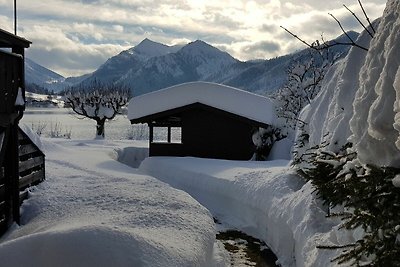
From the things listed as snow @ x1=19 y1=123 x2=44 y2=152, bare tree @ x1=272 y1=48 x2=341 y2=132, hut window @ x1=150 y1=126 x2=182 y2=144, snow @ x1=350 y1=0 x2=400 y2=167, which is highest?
bare tree @ x1=272 y1=48 x2=341 y2=132

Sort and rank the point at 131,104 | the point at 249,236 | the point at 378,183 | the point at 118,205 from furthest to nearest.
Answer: the point at 131,104 → the point at 249,236 → the point at 118,205 → the point at 378,183

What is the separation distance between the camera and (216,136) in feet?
73.4

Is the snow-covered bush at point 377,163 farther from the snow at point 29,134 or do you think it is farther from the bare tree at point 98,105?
the bare tree at point 98,105

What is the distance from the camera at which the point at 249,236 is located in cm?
1176

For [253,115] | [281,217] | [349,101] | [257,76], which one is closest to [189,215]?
[281,217]

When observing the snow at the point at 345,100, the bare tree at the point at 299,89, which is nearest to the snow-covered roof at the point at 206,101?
the bare tree at the point at 299,89

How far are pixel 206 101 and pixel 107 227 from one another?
16245mm

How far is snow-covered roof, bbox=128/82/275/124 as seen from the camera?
2200 centimetres

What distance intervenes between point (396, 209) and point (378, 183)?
0.28m

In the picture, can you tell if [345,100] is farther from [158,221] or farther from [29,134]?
[29,134]

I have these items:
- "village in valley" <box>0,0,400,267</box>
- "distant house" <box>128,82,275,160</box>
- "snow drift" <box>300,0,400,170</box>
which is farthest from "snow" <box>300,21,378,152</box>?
"distant house" <box>128,82,275,160</box>

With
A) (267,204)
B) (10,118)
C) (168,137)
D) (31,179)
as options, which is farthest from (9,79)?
(168,137)

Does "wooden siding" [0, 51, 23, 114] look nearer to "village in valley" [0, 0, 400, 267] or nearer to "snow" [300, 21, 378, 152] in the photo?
"village in valley" [0, 0, 400, 267]

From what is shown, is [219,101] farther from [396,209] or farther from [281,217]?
[396,209]
